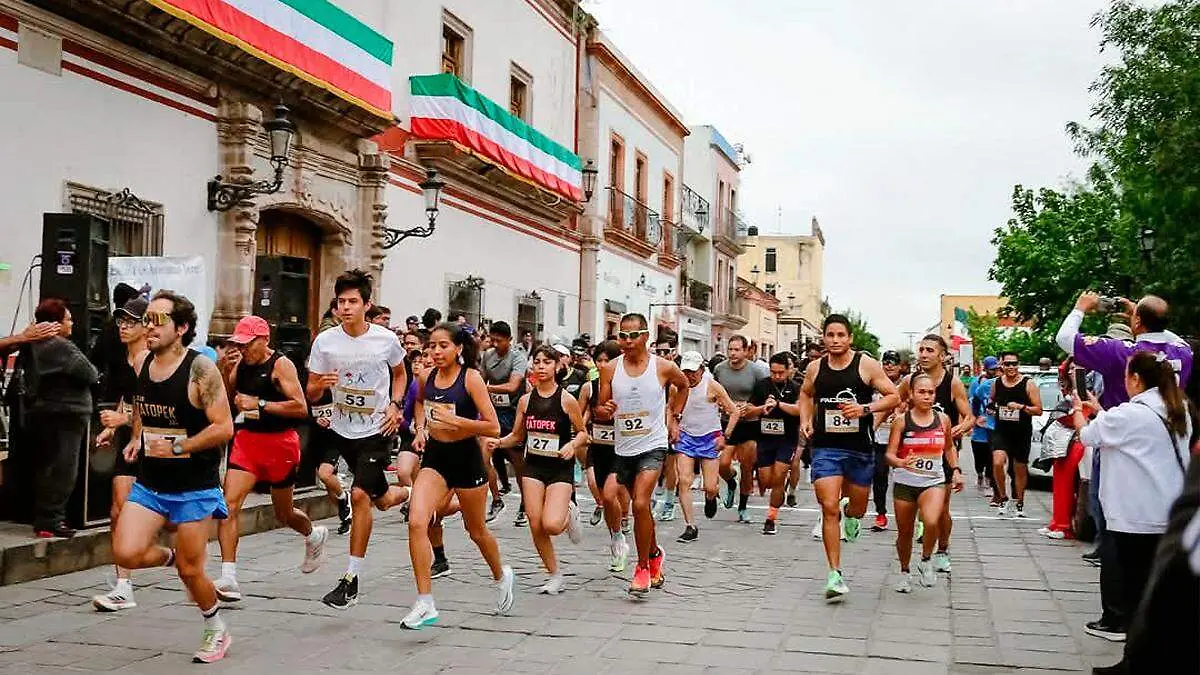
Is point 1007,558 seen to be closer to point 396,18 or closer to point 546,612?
point 546,612

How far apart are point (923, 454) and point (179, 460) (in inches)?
196

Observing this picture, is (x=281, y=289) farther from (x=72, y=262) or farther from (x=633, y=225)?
(x=633, y=225)

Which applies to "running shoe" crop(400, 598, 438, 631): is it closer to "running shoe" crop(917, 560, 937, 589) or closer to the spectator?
the spectator

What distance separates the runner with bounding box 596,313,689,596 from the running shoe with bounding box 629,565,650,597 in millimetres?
159

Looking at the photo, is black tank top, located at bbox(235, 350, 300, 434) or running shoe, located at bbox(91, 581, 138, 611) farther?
black tank top, located at bbox(235, 350, 300, 434)

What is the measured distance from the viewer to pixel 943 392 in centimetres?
1101

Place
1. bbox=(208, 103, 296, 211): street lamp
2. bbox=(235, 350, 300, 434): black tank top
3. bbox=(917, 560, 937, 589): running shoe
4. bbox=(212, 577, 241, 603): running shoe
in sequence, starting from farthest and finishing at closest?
1. bbox=(208, 103, 296, 211): street lamp
2. bbox=(917, 560, 937, 589): running shoe
3. bbox=(235, 350, 300, 434): black tank top
4. bbox=(212, 577, 241, 603): running shoe

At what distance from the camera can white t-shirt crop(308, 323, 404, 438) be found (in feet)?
25.5

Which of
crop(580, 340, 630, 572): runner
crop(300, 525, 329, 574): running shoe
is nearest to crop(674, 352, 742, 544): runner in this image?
crop(580, 340, 630, 572): runner

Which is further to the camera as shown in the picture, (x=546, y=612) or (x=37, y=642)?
(x=546, y=612)

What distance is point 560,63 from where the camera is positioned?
2473 centimetres

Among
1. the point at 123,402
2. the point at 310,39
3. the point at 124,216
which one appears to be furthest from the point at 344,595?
the point at 310,39

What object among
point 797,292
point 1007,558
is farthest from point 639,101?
point 797,292

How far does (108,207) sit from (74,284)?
3.08 m
